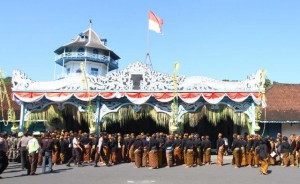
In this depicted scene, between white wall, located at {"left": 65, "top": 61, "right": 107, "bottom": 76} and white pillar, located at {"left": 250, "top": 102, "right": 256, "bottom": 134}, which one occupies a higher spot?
white wall, located at {"left": 65, "top": 61, "right": 107, "bottom": 76}

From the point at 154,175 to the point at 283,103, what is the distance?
51.7 ft

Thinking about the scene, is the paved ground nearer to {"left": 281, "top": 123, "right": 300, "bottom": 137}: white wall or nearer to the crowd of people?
the crowd of people

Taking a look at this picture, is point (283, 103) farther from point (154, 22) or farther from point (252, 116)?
point (154, 22)

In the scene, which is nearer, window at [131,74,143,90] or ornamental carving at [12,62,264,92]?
ornamental carving at [12,62,264,92]

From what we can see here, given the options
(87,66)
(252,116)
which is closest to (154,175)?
(252,116)

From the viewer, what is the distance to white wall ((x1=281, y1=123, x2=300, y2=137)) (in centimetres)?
2350

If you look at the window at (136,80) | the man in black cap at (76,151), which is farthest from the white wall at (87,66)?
the man in black cap at (76,151)

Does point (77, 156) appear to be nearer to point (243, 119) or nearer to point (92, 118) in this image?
point (92, 118)

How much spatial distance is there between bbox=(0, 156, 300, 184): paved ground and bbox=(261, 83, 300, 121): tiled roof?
9.84 metres

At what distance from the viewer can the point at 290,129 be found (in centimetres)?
2356

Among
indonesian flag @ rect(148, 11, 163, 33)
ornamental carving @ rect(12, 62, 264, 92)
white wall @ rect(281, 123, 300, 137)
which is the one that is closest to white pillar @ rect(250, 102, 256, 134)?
ornamental carving @ rect(12, 62, 264, 92)

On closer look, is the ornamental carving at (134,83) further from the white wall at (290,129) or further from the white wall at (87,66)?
the white wall at (87,66)

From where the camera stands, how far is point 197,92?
59.1 ft

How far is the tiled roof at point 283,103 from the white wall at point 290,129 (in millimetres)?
628
